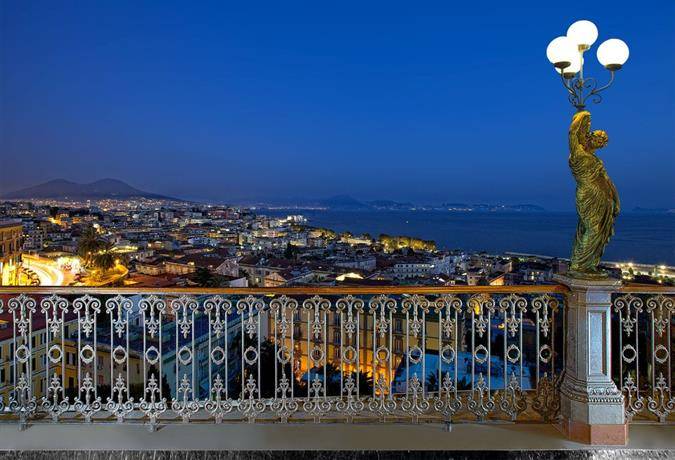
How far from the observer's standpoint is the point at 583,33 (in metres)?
3.07

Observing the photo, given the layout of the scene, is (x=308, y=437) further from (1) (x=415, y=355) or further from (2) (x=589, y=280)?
(2) (x=589, y=280)

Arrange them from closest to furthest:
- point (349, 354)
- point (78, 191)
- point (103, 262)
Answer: point (349, 354), point (103, 262), point (78, 191)

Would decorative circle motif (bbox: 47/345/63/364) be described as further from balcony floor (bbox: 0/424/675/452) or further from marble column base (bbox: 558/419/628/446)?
marble column base (bbox: 558/419/628/446)

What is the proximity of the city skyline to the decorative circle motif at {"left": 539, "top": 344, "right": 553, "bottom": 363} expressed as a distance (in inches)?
55.8

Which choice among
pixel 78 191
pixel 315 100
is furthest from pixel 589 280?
pixel 315 100

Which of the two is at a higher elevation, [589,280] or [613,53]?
[613,53]

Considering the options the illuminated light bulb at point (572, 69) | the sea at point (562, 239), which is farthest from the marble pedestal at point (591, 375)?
A: the sea at point (562, 239)

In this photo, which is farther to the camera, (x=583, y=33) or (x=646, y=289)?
(x=646, y=289)

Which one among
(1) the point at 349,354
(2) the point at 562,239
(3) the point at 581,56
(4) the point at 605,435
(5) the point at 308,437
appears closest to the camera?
(4) the point at 605,435

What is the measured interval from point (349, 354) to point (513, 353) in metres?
1.22

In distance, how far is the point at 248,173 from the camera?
310 ft

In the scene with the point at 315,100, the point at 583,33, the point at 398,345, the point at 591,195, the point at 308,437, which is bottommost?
the point at 398,345

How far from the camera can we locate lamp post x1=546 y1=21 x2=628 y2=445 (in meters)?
2.96

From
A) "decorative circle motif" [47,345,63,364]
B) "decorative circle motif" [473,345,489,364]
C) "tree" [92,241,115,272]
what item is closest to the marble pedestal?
"decorative circle motif" [473,345,489,364]
